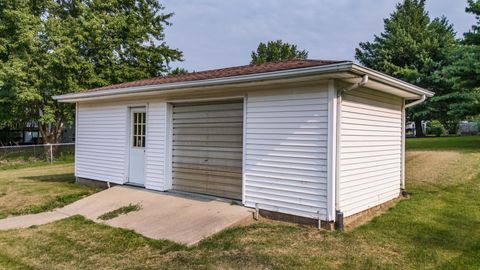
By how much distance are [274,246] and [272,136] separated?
188cm

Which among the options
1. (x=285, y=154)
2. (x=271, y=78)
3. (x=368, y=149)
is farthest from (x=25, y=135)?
(x=368, y=149)

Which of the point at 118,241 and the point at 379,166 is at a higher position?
the point at 379,166

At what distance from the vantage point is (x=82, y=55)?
17344 millimetres

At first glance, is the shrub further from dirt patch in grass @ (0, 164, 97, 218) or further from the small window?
dirt patch in grass @ (0, 164, 97, 218)

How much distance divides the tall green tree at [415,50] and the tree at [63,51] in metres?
13.0

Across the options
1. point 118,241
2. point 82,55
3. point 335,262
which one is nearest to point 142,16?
point 82,55

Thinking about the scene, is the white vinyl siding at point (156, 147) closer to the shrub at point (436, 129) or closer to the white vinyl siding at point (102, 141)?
the white vinyl siding at point (102, 141)

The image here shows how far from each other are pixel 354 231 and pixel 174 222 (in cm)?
279

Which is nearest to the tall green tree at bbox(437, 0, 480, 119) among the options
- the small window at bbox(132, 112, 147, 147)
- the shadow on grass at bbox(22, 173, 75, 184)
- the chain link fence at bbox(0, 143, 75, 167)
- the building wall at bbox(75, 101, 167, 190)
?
the building wall at bbox(75, 101, 167, 190)

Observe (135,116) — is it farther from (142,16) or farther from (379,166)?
(142,16)

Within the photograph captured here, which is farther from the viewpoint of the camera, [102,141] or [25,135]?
[25,135]

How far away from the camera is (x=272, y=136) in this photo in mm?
5672

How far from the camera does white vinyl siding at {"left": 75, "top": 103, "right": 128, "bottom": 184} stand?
8359 mm

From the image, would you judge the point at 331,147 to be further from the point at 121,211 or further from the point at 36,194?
the point at 36,194
